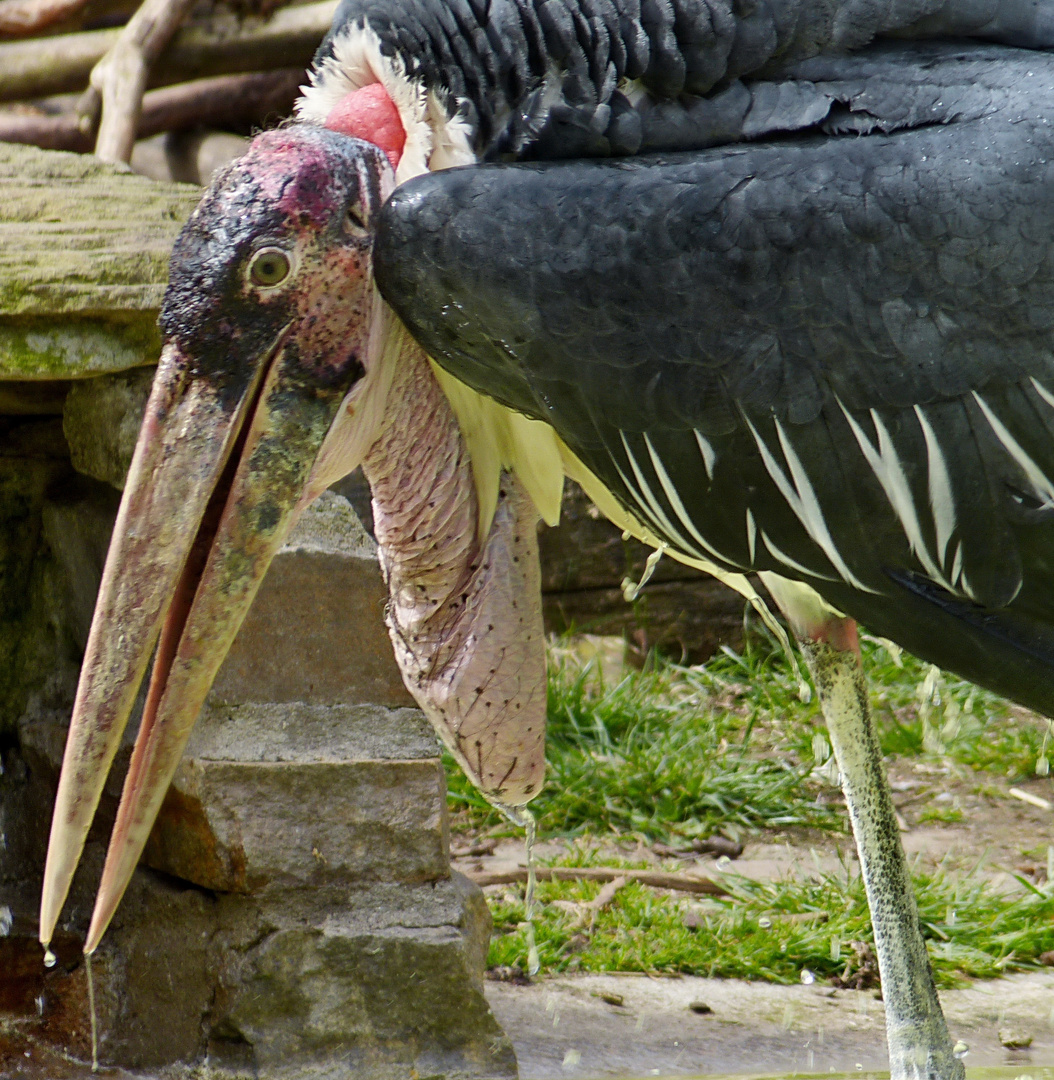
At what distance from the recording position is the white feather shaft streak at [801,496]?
6.21 feet

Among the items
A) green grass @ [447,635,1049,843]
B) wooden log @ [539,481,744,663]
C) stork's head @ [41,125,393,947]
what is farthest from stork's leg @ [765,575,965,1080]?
wooden log @ [539,481,744,663]

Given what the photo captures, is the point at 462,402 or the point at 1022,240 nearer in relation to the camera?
the point at 1022,240

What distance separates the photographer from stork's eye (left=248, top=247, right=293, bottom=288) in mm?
1948

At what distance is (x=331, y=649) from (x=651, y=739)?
1.94 metres

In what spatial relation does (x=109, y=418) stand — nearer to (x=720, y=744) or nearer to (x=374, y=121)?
(x=374, y=121)

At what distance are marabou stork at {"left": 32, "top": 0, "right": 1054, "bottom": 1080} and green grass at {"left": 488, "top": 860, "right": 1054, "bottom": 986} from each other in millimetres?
1439

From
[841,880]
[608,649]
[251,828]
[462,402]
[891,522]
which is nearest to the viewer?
[891,522]

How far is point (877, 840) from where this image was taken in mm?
2635

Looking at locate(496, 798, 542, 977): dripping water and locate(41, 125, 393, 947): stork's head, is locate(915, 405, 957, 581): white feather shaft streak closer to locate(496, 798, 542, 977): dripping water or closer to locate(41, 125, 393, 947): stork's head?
locate(41, 125, 393, 947): stork's head

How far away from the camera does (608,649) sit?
5320 millimetres

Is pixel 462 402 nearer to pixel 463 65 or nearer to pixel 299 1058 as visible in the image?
pixel 463 65

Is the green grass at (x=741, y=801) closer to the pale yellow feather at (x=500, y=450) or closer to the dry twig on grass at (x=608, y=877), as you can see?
the dry twig on grass at (x=608, y=877)

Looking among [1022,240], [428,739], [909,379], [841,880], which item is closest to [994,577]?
[909,379]

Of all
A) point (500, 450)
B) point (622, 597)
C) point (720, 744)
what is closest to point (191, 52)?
point (622, 597)
